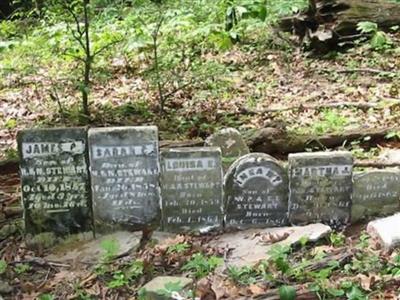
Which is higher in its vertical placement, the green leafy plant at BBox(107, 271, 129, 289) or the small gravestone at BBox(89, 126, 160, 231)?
the small gravestone at BBox(89, 126, 160, 231)

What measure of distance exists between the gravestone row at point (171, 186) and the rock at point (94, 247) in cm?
7

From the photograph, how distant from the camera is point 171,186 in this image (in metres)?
4.48

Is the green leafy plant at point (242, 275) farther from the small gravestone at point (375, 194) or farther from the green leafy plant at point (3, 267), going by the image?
the green leafy plant at point (3, 267)

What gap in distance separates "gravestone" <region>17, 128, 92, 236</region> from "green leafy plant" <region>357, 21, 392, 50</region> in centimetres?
586

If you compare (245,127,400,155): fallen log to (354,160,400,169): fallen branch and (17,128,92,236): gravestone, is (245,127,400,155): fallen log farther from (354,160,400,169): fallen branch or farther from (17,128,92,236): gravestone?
(17,128,92,236): gravestone

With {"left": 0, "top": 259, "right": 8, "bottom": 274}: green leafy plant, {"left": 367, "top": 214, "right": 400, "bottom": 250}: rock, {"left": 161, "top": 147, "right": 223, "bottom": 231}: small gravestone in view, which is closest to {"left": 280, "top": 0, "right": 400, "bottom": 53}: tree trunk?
{"left": 161, "top": 147, "right": 223, "bottom": 231}: small gravestone

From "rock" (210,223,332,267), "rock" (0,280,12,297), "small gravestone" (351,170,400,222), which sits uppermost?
"small gravestone" (351,170,400,222)

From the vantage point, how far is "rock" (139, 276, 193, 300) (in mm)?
3396

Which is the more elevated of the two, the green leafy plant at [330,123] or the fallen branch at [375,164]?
the green leafy plant at [330,123]

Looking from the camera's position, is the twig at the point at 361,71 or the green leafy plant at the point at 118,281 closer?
the green leafy plant at the point at 118,281

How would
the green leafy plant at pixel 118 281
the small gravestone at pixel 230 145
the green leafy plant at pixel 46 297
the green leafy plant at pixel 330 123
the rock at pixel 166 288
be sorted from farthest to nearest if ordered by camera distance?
the green leafy plant at pixel 330 123 < the small gravestone at pixel 230 145 < the green leafy plant at pixel 118 281 < the green leafy plant at pixel 46 297 < the rock at pixel 166 288

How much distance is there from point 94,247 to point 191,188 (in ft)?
2.45

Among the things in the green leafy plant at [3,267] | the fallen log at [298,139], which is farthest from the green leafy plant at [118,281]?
the fallen log at [298,139]

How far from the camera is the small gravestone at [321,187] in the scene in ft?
14.6
